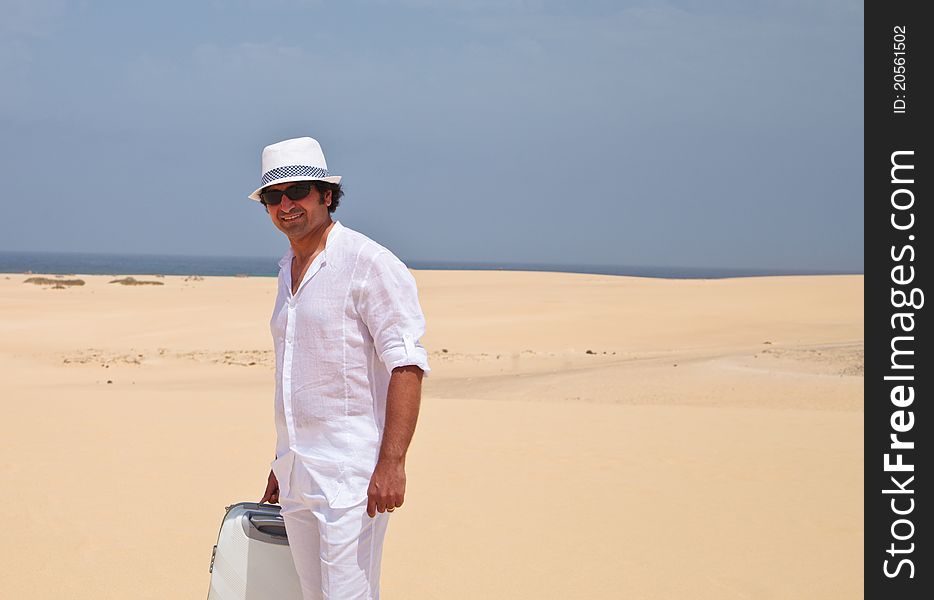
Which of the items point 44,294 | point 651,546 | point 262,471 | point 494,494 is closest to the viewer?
point 651,546

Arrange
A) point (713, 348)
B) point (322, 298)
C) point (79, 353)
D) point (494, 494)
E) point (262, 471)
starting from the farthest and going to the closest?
1. point (713, 348)
2. point (79, 353)
3. point (262, 471)
4. point (494, 494)
5. point (322, 298)

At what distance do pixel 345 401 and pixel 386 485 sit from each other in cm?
26

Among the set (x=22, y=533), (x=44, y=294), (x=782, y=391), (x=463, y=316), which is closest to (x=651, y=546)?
(x=22, y=533)

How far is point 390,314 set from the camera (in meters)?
2.66

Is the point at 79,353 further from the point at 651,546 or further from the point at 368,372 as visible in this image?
the point at 368,372

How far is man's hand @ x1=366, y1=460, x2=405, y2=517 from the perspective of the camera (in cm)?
268

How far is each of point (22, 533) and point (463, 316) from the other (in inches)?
743

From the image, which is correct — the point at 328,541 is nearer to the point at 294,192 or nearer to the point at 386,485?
the point at 386,485

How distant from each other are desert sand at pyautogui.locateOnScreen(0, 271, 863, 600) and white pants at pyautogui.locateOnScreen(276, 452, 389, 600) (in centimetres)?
175

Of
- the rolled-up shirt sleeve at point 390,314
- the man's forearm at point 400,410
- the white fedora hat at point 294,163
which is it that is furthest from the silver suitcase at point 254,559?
the white fedora hat at point 294,163

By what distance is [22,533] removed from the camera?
509cm

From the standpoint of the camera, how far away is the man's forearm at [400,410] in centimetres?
268

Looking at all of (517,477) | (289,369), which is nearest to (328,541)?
(289,369)

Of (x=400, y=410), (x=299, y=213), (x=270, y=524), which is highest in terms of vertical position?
(x=299, y=213)
